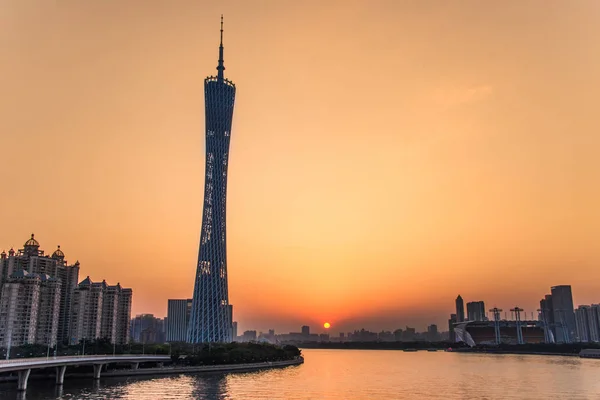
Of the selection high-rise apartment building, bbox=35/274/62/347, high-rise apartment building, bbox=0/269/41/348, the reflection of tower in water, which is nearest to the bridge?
the reflection of tower in water

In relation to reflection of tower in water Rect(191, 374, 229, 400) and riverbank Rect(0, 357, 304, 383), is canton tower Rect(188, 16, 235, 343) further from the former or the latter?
reflection of tower in water Rect(191, 374, 229, 400)

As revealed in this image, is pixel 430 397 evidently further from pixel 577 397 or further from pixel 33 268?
pixel 33 268

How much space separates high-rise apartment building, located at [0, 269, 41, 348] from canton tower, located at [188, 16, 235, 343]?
27.7m

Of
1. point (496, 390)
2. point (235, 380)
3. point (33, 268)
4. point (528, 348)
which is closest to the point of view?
point (496, 390)

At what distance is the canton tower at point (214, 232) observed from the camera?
99125mm

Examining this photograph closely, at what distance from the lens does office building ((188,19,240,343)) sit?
9912cm

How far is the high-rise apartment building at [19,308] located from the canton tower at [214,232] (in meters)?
27.7

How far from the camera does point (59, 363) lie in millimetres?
63281

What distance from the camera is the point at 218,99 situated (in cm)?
10381

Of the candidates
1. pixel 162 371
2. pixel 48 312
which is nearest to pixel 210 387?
pixel 162 371

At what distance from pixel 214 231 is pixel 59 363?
39943mm

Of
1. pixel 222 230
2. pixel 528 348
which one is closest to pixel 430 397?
pixel 222 230

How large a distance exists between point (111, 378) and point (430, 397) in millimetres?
45038

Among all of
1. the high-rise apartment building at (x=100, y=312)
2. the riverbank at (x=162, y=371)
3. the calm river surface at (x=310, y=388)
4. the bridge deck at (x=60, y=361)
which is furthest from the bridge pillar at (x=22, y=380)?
the high-rise apartment building at (x=100, y=312)
